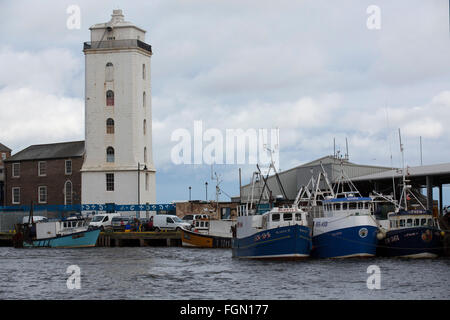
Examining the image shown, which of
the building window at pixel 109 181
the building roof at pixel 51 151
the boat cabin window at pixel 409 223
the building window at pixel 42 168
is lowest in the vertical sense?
the boat cabin window at pixel 409 223

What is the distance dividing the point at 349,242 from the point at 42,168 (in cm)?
5744

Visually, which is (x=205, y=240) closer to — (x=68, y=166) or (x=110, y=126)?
(x=110, y=126)

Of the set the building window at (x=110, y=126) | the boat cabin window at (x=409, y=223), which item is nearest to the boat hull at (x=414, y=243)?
the boat cabin window at (x=409, y=223)

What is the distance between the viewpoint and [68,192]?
9475 cm

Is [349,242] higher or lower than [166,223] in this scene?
lower

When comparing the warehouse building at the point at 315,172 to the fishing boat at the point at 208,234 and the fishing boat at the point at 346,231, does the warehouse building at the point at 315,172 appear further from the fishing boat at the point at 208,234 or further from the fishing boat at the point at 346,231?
the fishing boat at the point at 346,231

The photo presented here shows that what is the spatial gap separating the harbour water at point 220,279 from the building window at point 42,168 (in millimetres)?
41116

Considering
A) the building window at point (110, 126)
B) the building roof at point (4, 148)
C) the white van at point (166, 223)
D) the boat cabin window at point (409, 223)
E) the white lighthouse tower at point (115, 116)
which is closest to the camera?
the boat cabin window at point (409, 223)

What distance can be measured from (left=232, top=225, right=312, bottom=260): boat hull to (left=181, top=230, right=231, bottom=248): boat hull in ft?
67.6

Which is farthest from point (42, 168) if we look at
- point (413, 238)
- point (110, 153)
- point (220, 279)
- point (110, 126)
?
point (220, 279)

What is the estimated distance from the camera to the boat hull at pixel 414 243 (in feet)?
170

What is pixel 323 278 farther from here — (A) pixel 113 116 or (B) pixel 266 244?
(A) pixel 113 116

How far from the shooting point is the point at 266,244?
1938 inches

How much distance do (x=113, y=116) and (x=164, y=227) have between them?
1737 centimetres
